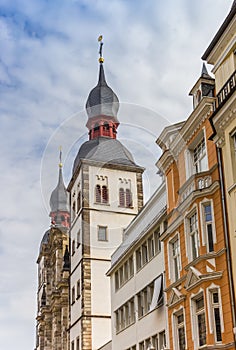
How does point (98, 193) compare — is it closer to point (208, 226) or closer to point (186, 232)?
point (186, 232)

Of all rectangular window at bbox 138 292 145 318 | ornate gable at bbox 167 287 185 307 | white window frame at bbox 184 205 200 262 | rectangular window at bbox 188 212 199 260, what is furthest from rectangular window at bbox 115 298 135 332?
rectangular window at bbox 188 212 199 260

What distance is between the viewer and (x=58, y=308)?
75.6 meters

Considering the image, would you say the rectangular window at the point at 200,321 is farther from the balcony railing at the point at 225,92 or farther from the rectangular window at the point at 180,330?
the balcony railing at the point at 225,92

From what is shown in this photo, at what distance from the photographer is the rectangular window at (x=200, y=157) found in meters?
29.8

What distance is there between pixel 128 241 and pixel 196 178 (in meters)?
15.1

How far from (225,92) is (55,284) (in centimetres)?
5668

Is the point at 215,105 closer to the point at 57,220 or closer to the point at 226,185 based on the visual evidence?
the point at 226,185

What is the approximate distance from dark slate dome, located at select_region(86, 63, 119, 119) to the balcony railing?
4.93 m

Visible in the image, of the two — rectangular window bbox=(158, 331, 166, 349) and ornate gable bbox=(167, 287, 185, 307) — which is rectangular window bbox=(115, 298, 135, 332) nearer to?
rectangular window bbox=(158, 331, 166, 349)

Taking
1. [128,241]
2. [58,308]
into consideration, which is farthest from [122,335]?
[58,308]

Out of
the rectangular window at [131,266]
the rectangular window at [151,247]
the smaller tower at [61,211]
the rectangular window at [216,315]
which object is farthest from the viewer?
the smaller tower at [61,211]

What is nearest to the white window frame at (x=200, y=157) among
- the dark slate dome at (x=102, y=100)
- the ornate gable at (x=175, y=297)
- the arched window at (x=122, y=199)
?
the dark slate dome at (x=102, y=100)

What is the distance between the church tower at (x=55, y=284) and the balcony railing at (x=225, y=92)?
39818mm

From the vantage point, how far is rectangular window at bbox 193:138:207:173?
97.6ft
